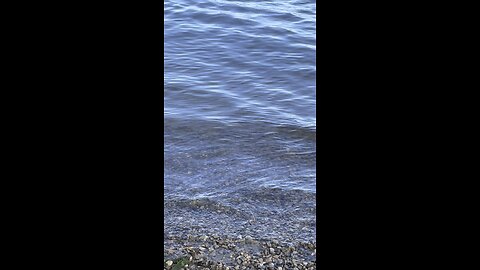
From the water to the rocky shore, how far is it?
0.12 metres

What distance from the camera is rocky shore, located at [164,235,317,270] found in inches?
151

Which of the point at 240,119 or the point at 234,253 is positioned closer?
the point at 234,253

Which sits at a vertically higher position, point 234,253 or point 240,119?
point 240,119

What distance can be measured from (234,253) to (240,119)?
8.96 ft

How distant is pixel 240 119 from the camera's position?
260 inches

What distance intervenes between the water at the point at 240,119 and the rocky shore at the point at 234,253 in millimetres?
115

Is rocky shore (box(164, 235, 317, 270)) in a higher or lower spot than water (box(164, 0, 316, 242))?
lower

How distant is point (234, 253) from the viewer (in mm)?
4004

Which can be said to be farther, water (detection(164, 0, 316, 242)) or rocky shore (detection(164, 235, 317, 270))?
water (detection(164, 0, 316, 242))
